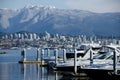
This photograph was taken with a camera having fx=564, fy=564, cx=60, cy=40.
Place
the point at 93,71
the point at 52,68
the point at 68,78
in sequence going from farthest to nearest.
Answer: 1. the point at 52,68
2. the point at 68,78
3. the point at 93,71

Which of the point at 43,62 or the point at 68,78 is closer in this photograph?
the point at 68,78

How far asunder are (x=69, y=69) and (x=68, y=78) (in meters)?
3.48

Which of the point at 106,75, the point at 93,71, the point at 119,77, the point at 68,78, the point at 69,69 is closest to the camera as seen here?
the point at 119,77

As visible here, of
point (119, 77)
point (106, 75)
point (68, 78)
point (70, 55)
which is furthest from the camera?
point (70, 55)

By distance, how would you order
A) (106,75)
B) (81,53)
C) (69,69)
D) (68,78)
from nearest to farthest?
1. (106,75)
2. (68,78)
3. (69,69)
4. (81,53)

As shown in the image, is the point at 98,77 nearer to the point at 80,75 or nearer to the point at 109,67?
the point at 109,67

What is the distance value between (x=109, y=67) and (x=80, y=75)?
234 inches

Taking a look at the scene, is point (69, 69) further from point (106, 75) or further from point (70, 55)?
point (70, 55)

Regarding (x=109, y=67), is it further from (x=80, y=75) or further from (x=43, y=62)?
(x=43, y=62)

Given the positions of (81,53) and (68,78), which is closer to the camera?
(68,78)

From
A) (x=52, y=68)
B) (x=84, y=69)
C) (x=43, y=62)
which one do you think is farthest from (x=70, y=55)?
(x=84, y=69)

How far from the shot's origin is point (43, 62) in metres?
68.2

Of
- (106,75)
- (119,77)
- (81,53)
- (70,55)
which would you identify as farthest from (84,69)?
(70,55)

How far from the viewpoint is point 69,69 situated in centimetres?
4828
